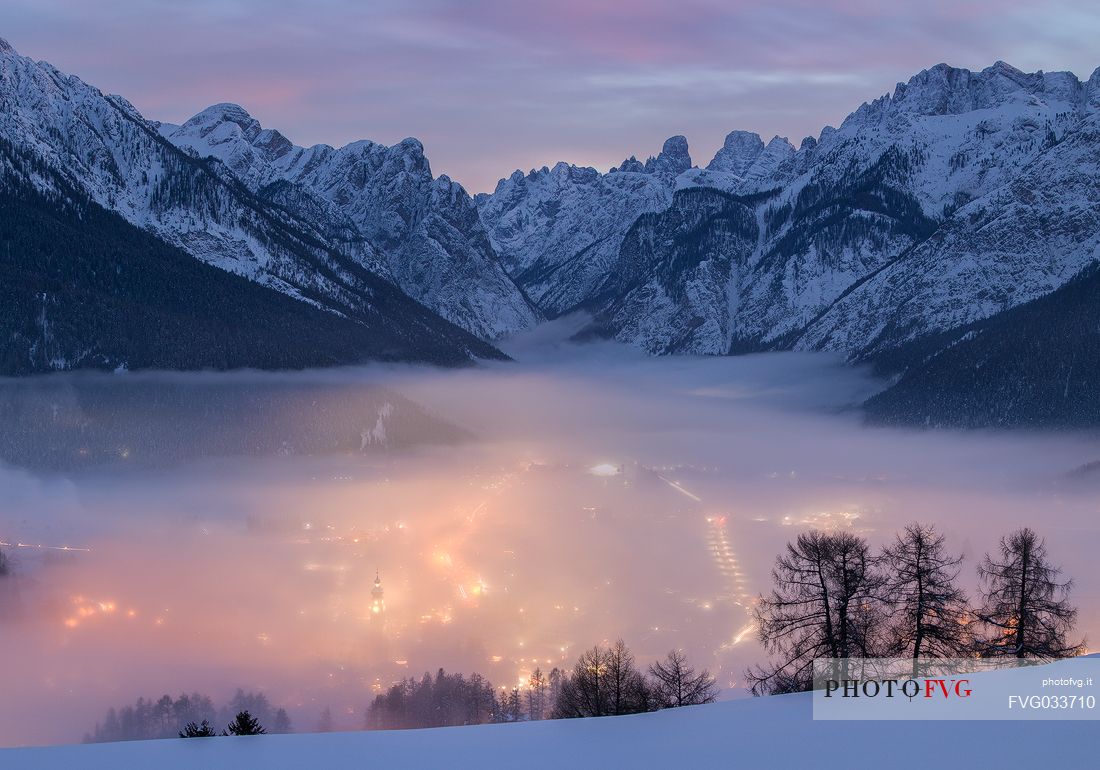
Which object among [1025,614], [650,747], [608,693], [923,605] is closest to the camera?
[650,747]

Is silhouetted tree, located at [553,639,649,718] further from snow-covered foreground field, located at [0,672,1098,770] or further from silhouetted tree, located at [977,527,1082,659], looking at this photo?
silhouetted tree, located at [977,527,1082,659]

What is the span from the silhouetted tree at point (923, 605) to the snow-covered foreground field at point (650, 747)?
604 cm

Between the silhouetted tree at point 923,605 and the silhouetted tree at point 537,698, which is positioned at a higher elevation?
the silhouetted tree at point 923,605

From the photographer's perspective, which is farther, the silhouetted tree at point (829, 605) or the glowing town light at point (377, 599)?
the glowing town light at point (377, 599)

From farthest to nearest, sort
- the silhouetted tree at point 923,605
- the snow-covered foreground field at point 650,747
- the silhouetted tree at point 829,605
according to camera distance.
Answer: the silhouetted tree at point 829,605, the silhouetted tree at point 923,605, the snow-covered foreground field at point 650,747

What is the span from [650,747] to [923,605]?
12680 millimetres

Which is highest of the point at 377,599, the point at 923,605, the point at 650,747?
the point at 377,599

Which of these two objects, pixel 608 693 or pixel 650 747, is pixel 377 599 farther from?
pixel 650 747

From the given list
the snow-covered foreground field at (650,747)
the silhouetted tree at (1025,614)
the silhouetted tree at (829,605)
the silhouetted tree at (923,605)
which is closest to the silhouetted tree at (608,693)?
the silhouetted tree at (829,605)

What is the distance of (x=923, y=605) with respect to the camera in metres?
38.5

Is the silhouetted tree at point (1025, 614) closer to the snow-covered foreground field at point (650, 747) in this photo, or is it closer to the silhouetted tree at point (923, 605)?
the silhouetted tree at point (923, 605)

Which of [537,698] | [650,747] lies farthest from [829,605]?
[537,698]

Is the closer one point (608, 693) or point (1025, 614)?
point (1025, 614)

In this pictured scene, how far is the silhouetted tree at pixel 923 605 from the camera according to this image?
1511 inches
